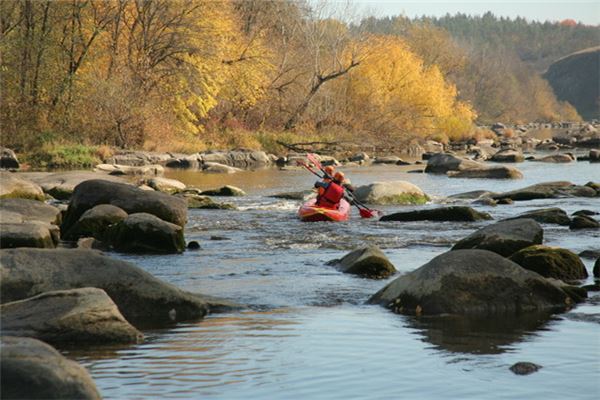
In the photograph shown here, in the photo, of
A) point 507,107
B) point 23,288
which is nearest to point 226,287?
point 23,288

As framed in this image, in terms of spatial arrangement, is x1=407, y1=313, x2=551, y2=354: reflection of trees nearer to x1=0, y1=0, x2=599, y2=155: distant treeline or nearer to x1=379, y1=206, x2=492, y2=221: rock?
x1=379, y1=206, x2=492, y2=221: rock

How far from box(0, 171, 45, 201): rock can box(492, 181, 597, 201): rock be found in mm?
11164

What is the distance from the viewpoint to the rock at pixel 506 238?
516 inches

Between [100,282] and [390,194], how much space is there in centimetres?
1518

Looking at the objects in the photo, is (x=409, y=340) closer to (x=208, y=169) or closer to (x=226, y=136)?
(x=208, y=169)

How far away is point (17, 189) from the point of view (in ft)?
67.7

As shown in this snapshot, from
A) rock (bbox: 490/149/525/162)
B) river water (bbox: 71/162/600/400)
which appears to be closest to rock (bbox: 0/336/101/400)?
river water (bbox: 71/162/600/400)

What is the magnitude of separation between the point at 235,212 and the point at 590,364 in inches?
560

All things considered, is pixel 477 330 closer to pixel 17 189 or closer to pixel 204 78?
pixel 17 189

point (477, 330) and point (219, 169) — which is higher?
point (219, 169)

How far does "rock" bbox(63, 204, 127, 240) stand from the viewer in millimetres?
16125

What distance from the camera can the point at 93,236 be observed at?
634 inches

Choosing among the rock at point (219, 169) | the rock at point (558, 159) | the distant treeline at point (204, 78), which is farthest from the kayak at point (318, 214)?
the rock at point (558, 159)

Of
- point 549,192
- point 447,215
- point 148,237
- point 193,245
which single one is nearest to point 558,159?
point 549,192
